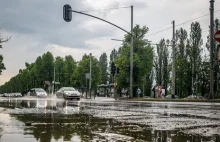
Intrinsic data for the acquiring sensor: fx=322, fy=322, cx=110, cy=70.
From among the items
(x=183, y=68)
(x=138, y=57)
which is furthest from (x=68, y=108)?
(x=183, y=68)

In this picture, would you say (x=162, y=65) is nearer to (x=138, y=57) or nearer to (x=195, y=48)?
(x=195, y=48)

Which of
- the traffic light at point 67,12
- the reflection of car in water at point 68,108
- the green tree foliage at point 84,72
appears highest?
the traffic light at point 67,12

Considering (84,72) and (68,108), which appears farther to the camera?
(84,72)

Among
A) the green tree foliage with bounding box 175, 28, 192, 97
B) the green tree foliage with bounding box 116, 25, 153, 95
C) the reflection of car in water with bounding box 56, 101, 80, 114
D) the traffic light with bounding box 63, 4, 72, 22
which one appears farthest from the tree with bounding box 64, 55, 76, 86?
the reflection of car in water with bounding box 56, 101, 80, 114

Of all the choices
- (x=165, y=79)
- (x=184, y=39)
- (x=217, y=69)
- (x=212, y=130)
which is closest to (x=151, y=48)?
(x=217, y=69)

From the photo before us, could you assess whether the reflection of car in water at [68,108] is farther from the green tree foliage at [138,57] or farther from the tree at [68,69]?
the tree at [68,69]

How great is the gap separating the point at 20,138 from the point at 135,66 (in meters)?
53.8

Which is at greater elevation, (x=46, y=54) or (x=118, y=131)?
(x=46, y=54)

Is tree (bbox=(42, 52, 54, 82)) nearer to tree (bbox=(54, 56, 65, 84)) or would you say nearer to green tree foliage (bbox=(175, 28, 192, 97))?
tree (bbox=(54, 56, 65, 84))

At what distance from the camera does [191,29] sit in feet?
263

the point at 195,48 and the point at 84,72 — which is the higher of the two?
the point at 195,48

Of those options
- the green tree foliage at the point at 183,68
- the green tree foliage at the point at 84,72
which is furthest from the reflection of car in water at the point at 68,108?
the green tree foliage at the point at 84,72

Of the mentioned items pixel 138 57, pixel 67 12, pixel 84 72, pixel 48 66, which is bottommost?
pixel 84 72

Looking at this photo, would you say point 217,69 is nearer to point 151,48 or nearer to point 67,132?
point 151,48
